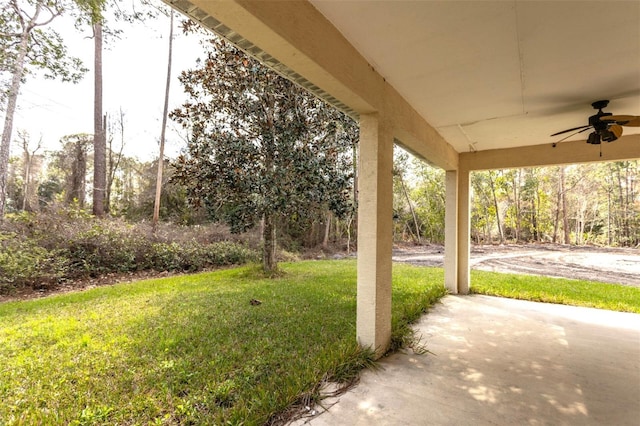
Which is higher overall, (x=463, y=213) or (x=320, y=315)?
(x=463, y=213)

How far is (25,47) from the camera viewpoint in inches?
254

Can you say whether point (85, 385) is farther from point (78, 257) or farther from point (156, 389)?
point (78, 257)

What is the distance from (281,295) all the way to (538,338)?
349 cm

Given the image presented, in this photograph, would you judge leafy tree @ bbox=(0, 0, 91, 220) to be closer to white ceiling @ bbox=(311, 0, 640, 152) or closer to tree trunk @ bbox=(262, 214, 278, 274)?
tree trunk @ bbox=(262, 214, 278, 274)

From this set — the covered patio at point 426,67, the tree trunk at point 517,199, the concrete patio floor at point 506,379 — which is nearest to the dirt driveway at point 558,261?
the tree trunk at point 517,199

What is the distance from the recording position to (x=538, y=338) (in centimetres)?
313

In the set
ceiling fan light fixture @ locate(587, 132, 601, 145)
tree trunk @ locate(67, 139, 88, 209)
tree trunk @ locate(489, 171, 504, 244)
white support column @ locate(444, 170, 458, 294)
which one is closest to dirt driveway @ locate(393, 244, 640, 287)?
tree trunk @ locate(489, 171, 504, 244)

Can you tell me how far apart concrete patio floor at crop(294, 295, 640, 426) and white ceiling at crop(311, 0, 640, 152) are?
97.7 inches

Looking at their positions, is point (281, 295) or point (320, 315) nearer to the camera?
point (320, 315)

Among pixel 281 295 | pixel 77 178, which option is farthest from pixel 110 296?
pixel 77 178

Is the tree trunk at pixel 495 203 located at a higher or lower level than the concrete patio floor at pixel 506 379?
higher

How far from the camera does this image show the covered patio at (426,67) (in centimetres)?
162

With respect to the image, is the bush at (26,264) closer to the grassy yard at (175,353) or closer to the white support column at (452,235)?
the grassy yard at (175,353)

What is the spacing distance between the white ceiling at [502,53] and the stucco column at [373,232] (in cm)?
59
